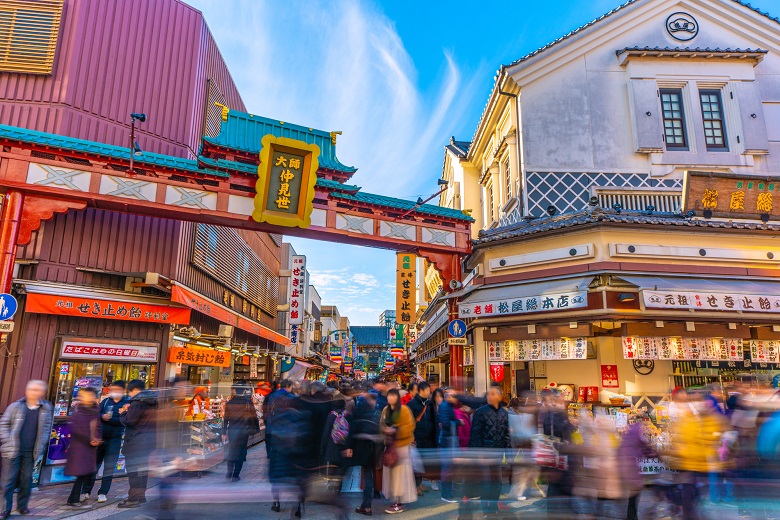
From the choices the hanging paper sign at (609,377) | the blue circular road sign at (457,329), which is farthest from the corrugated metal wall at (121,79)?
the hanging paper sign at (609,377)

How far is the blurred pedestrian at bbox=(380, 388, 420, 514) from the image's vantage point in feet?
25.0

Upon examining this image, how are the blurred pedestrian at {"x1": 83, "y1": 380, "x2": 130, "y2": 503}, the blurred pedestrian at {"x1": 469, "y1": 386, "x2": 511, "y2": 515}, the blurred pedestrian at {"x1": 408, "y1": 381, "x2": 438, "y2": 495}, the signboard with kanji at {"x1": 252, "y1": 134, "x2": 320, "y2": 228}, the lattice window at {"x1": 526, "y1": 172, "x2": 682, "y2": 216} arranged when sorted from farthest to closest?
1. the lattice window at {"x1": 526, "y1": 172, "x2": 682, "y2": 216}
2. the signboard with kanji at {"x1": 252, "y1": 134, "x2": 320, "y2": 228}
3. the blurred pedestrian at {"x1": 408, "y1": 381, "x2": 438, "y2": 495}
4. the blurred pedestrian at {"x1": 83, "y1": 380, "x2": 130, "y2": 503}
5. the blurred pedestrian at {"x1": 469, "y1": 386, "x2": 511, "y2": 515}

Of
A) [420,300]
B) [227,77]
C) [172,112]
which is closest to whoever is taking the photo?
[172,112]

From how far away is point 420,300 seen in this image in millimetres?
37844

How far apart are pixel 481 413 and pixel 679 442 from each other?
9.00 ft

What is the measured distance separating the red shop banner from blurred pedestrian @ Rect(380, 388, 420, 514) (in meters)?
8.90

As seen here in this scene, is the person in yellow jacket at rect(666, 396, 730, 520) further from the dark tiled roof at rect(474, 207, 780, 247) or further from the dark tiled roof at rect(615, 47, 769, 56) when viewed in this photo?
the dark tiled roof at rect(615, 47, 769, 56)

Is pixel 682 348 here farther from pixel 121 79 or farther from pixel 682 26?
pixel 121 79

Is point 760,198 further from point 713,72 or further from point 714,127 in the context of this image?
point 713,72

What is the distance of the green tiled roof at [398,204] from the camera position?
14383 millimetres

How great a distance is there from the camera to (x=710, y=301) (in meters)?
11.7

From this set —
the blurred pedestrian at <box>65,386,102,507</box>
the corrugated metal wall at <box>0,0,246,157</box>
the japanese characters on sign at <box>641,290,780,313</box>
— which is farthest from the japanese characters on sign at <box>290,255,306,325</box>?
the japanese characters on sign at <box>641,290,780,313</box>

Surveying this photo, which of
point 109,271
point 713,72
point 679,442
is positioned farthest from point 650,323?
point 109,271

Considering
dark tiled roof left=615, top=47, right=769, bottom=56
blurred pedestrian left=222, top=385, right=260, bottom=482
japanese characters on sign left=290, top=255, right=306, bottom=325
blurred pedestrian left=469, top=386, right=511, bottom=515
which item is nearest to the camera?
blurred pedestrian left=469, top=386, right=511, bottom=515
